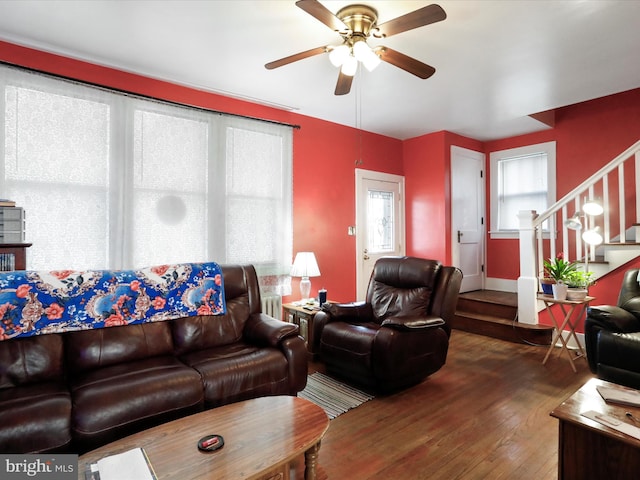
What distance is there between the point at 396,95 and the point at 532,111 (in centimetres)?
177

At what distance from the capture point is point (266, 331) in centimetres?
262

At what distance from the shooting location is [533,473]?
186 centimetres

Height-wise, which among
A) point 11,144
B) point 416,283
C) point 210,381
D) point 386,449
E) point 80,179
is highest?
point 11,144

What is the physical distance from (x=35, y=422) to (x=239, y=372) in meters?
1.00

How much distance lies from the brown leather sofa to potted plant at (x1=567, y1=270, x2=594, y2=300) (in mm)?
2557

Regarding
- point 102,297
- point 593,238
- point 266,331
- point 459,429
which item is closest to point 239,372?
point 266,331

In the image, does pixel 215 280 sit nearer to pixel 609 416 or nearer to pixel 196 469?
pixel 196 469

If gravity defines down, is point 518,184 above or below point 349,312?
above

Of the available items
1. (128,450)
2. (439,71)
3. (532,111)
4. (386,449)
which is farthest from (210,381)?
(532,111)

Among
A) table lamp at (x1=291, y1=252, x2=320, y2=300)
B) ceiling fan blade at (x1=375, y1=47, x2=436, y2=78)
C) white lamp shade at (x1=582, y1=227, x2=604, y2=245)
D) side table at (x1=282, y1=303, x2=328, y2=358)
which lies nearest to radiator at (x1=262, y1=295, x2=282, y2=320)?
side table at (x1=282, y1=303, x2=328, y2=358)

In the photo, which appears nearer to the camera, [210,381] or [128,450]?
[128,450]

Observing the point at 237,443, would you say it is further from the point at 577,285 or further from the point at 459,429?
the point at 577,285

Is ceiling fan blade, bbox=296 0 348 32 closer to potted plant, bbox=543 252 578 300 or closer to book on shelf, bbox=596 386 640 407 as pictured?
book on shelf, bbox=596 386 640 407

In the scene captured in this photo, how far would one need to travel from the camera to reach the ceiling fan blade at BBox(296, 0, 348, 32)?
1681 mm
